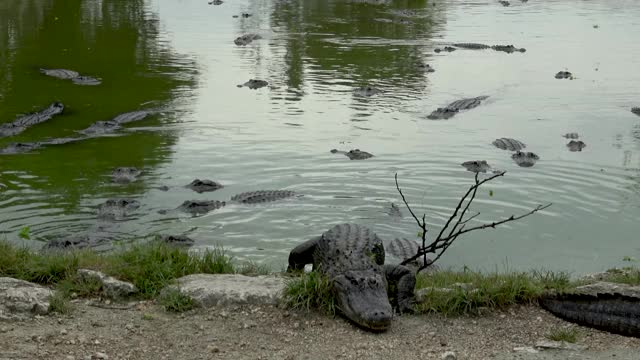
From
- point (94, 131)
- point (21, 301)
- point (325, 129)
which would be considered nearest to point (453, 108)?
point (325, 129)

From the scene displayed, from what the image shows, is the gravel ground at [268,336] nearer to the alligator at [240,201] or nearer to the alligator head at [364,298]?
the alligator head at [364,298]

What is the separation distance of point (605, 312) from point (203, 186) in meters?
6.75

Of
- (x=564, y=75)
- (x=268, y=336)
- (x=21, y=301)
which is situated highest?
(x=564, y=75)

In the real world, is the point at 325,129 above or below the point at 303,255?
below

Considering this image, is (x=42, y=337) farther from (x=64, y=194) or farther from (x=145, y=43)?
(x=145, y=43)

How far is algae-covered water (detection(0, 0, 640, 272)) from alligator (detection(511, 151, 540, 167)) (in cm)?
15

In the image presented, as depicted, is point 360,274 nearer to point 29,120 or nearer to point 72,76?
point 29,120

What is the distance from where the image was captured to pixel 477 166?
12.0 m

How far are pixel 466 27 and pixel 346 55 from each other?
25.1ft

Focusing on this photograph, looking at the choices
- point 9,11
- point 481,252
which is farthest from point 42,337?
point 9,11

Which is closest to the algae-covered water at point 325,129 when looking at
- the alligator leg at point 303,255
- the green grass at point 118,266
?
the alligator leg at point 303,255

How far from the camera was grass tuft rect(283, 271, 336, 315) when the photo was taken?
18.6ft

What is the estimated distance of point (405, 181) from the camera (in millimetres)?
11570

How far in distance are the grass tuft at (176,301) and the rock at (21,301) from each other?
76 centimetres
